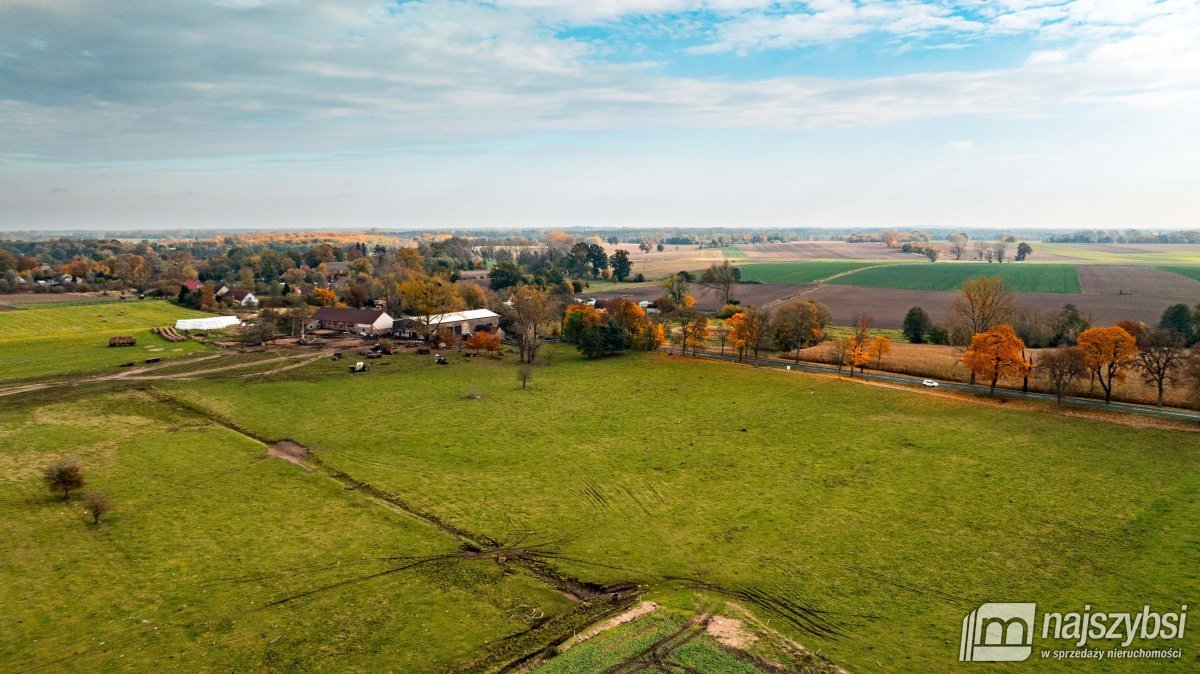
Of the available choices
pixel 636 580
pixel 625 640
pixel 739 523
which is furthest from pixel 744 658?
pixel 739 523

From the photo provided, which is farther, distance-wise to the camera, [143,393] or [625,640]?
[143,393]

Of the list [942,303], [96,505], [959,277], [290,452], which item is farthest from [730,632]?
[959,277]

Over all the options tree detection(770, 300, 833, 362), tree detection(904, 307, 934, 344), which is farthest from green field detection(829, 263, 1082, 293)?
tree detection(770, 300, 833, 362)

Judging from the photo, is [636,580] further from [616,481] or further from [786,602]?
[616,481]

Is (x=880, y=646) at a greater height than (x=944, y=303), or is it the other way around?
(x=944, y=303)

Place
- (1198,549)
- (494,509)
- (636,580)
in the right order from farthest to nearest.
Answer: (494,509)
(1198,549)
(636,580)

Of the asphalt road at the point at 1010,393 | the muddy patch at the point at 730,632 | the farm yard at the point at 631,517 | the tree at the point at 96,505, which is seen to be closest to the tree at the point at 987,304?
the asphalt road at the point at 1010,393
